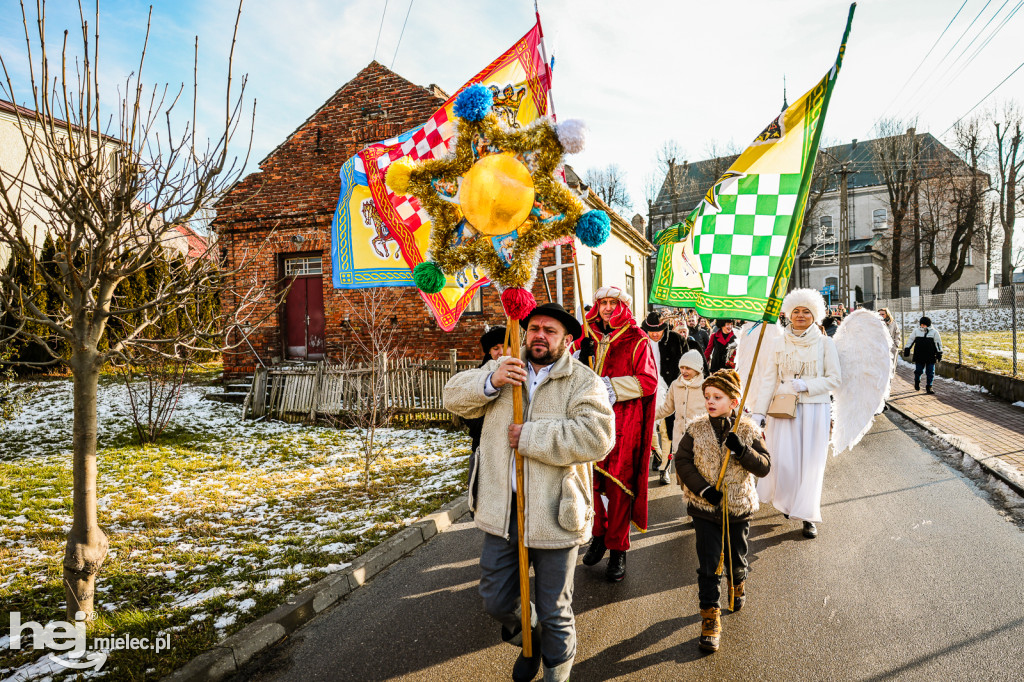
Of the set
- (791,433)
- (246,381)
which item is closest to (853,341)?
(791,433)

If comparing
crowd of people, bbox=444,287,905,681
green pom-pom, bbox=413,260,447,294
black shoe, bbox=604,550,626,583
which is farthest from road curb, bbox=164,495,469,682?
green pom-pom, bbox=413,260,447,294

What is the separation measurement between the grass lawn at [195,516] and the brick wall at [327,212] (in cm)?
414

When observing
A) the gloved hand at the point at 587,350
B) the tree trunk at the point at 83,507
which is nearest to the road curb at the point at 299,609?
the tree trunk at the point at 83,507

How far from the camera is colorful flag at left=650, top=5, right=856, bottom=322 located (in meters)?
4.21

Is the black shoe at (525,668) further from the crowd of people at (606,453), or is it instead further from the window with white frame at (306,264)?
the window with white frame at (306,264)

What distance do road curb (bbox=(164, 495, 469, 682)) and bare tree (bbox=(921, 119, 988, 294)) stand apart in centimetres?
4696

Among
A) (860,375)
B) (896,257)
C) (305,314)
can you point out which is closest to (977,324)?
(896,257)

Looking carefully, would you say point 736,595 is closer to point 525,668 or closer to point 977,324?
point 525,668

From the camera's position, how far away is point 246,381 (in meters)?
15.7

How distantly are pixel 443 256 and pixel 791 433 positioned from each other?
13.1ft

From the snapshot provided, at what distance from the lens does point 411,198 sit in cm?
415

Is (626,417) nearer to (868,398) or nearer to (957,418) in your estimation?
(868,398)

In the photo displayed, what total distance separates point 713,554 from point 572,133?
8.74 ft

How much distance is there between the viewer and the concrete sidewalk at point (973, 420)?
7.53 m
